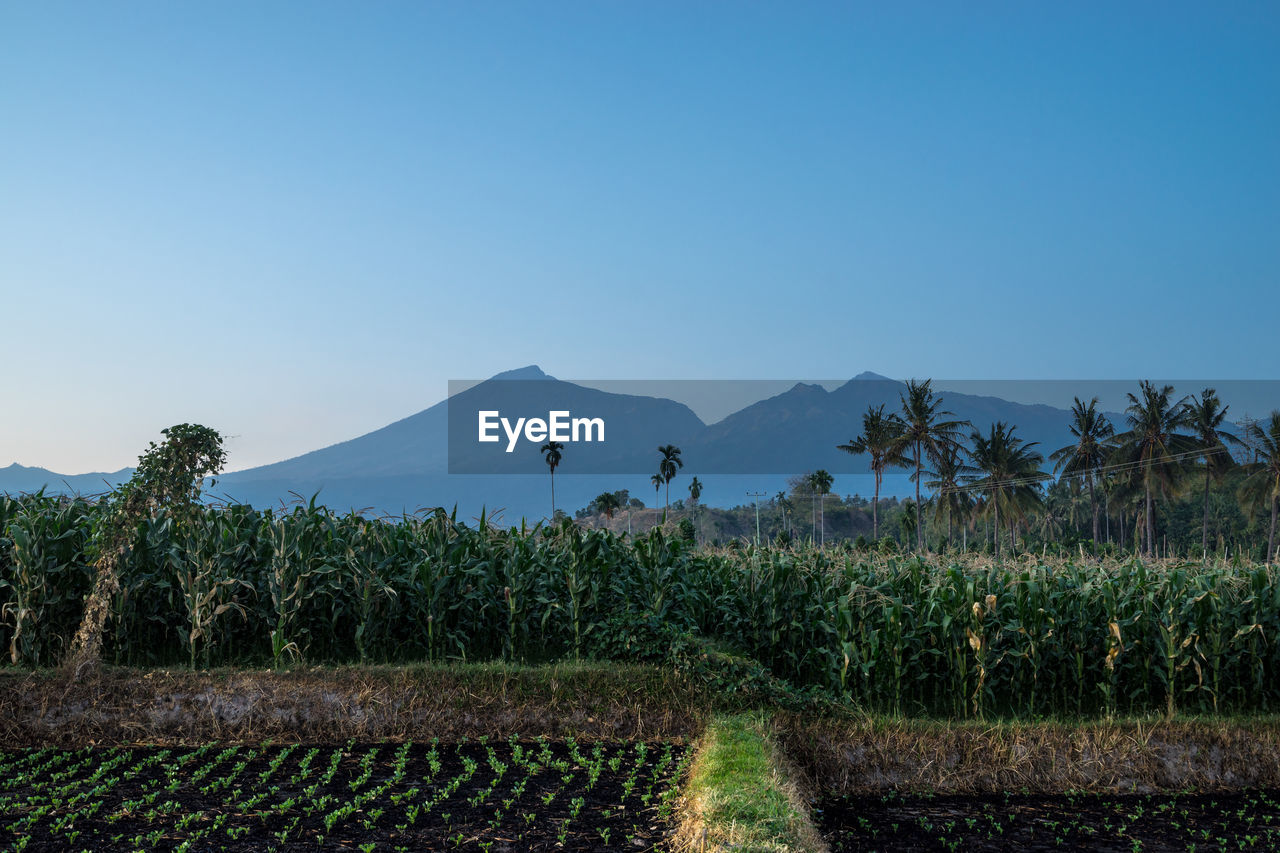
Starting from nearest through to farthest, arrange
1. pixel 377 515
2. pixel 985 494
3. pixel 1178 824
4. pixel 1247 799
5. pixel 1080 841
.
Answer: pixel 1080 841 → pixel 1178 824 → pixel 1247 799 → pixel 377 515 → pixel 985 494

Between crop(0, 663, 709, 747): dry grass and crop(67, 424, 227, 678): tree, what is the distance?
62 cm

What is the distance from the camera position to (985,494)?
83438 millimetres

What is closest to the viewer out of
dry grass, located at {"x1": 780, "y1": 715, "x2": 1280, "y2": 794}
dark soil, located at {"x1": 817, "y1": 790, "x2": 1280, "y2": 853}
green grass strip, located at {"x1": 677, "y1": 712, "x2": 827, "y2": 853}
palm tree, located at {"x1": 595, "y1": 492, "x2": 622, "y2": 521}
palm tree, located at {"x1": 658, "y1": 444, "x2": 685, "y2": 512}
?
green grass strip, located at {"x1": 677, "y1": 712, "x2": 827, "y2": 853}

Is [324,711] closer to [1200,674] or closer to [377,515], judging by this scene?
[377,515]

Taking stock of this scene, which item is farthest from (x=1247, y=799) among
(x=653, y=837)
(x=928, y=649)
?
(x=653, y=837)

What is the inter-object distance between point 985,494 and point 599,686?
7985 cm

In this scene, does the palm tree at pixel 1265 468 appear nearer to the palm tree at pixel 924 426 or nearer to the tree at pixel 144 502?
the palm tree at pixel 924 426

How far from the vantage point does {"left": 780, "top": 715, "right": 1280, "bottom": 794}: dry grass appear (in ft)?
30.2

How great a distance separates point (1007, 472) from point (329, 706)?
82.4m

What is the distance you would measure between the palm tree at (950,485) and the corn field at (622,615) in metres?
69.5

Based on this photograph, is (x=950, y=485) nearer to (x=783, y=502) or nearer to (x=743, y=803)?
(x=783, y=502)

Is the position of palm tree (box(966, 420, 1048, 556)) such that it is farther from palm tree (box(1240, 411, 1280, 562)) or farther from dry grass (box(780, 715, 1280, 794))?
dry grass (box(780, 715, 1280, 794))

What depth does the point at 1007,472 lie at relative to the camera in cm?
8362

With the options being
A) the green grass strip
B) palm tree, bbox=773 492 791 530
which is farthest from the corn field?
palm tree, bbox=773 492 791 530
